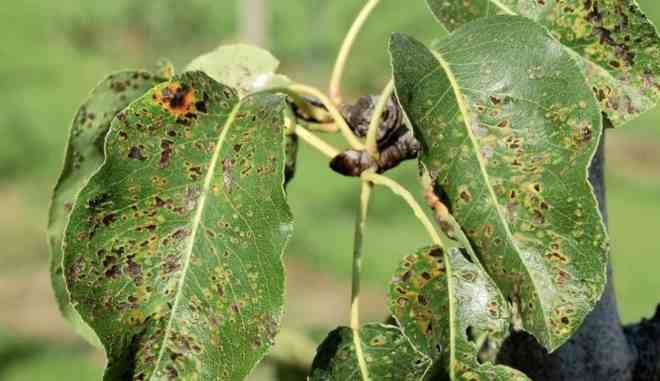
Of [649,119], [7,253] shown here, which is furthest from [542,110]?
[649,119]

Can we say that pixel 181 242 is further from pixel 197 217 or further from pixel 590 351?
pixel 590 351

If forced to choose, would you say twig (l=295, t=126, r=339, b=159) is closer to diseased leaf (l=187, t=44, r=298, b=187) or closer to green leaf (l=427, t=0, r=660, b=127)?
diseased leaf (l=187, t=44, r=298, b=187)

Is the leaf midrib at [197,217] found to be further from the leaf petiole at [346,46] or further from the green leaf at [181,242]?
the leaf petiole at [346,46]

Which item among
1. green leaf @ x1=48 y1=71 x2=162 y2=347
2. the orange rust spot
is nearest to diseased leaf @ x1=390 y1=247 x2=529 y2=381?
the orange rust spot

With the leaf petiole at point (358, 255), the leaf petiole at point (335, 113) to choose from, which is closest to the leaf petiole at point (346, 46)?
the leaf petiole at point (335, 113)

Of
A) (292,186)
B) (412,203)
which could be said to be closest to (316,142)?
(412,203)

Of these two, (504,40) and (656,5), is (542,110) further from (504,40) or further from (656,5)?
(656,5)
